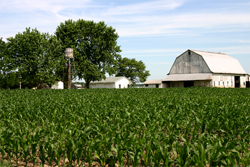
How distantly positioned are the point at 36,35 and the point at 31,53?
11.6 feet

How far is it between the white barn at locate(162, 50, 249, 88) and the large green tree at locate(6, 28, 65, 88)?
2414 centimetres

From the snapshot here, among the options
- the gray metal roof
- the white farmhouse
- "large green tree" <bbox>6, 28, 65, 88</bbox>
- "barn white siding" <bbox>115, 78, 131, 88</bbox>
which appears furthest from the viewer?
the white farmhouse

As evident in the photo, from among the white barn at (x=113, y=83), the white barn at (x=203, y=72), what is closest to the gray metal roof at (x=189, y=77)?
the white barn at (x=203, y=72)

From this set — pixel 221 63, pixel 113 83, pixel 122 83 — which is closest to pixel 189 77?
pixel 221 63

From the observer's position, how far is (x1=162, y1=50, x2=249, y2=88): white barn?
161 feet

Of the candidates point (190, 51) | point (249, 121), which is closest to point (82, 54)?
point (190, 51)

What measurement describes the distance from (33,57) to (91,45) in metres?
11.6

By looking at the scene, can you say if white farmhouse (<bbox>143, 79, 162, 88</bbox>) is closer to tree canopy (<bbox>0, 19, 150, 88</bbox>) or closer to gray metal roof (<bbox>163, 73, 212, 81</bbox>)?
gray metal roof (<bbox>163, 73, 212, 81</bbox>)

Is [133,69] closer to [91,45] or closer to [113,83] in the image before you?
[113,83]

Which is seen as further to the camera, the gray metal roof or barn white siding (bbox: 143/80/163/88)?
barn white siding (bbox: 143/80/163/88)

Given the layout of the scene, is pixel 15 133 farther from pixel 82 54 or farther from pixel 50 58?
pixel 82 54

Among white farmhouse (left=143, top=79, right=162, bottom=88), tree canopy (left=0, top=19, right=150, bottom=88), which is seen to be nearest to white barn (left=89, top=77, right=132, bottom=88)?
white farmhouse (left=143, top=79, right=162, bottom=88)

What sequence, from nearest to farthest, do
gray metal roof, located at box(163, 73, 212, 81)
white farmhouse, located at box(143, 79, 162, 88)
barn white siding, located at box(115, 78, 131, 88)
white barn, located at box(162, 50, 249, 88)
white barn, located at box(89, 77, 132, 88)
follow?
gray metal roof, located at box(163, 73, 212, 81), white barn, located at box(162, 50, 249, 88), white barn, located at box(89, 77, 132, 88), barn white siding, located at box(115, 78, 131, 88), white farmhouse, located at box(143, 79, 162, 88)

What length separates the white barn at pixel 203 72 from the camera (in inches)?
1928
